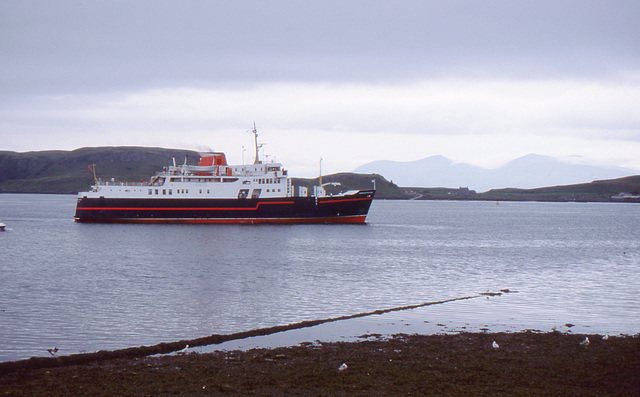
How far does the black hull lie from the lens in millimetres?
61156

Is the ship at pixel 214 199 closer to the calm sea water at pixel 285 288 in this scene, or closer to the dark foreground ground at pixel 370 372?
the calm sea water at pixel 285 288

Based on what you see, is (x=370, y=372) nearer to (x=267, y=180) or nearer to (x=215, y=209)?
(x=267, y=180)

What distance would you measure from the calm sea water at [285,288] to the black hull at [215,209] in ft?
55.9

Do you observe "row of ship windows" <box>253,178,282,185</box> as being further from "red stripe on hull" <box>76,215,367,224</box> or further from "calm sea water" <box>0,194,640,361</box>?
"calm sea water" <box>0,194,640,361</box>

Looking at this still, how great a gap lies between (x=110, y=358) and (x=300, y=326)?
4.89m

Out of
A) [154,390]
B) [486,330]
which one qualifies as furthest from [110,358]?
[486,330]

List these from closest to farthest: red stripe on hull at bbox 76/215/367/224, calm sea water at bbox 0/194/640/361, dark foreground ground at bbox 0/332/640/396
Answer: dark foreground ground at bbox 0/332/640/396 → calm sea water at bbox 0/194/640/361 → red stripe on hull at bbox 76/215/367/224

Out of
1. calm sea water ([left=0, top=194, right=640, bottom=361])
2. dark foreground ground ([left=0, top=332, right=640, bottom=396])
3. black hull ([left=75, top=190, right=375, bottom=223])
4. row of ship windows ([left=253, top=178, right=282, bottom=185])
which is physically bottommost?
calm sea water ([left=0, top=194, right=640, bottom=361])

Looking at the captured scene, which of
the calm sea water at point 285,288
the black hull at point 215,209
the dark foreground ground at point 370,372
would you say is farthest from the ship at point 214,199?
the dark foreground ground at point 370,372

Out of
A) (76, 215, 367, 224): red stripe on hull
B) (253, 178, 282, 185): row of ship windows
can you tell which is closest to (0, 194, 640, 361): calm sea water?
(76, 215, 367, 224): red stripe on hull

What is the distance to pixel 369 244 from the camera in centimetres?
4397

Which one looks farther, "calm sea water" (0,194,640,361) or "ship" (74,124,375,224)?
"ship" (74,124,375,224)

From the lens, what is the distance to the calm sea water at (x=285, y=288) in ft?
48.3

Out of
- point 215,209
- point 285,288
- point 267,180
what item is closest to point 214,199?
point 215,209
